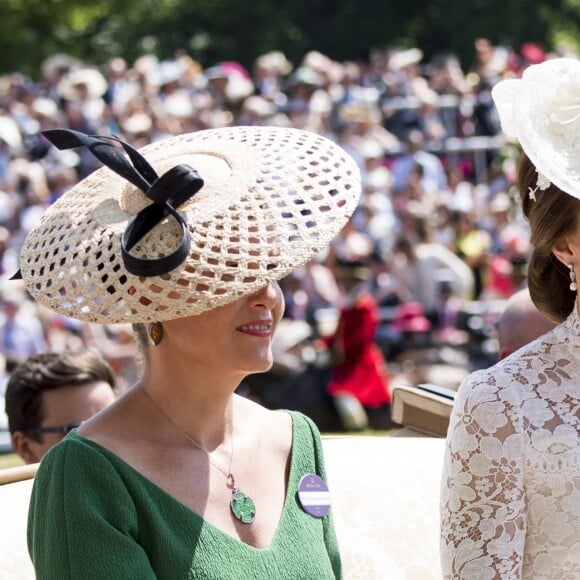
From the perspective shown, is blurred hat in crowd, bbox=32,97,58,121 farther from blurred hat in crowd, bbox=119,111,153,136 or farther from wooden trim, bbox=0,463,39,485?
wooden trim, bbox=0,463,39,485

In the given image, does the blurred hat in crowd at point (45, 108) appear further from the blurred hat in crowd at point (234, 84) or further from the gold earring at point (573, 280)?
the gold earring at point (573, 280)

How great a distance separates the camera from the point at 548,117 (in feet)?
7.80

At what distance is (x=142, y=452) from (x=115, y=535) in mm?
203

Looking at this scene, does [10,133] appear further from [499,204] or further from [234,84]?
[499,204]

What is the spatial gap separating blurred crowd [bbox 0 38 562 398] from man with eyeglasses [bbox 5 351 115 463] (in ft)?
19.3

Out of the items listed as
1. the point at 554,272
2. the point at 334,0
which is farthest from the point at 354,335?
the point at 334,0

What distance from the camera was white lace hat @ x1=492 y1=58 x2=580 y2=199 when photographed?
2324 mm

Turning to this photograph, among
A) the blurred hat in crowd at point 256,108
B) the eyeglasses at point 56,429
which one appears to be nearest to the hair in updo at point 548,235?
the eyeglasses at point 56,429

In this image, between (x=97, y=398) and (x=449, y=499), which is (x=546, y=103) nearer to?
(x=449, y=499)

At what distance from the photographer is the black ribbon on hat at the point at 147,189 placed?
2363mm

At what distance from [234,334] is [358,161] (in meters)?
11.4

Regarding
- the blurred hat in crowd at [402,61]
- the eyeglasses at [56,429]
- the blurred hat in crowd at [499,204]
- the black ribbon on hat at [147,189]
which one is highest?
the black ribbon on hat at [147,189]

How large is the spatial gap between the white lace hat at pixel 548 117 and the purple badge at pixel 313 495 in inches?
30.6

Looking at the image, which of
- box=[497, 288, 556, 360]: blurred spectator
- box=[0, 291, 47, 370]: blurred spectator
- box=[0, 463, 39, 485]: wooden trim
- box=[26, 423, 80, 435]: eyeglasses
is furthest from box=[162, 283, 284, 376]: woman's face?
box=[0, 291, 47, 370]: blurred spectator
